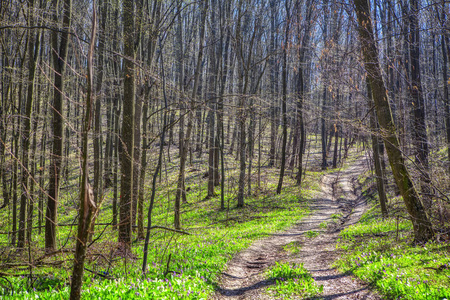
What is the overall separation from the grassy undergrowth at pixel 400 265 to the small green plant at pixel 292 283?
1.05 meters

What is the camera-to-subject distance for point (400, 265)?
6172mm

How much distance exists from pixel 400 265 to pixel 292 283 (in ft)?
7.21

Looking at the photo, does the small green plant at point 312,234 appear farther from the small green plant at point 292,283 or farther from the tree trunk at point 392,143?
the small green plant at point 292,283

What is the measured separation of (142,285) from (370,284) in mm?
4305

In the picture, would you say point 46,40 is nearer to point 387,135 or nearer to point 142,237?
point 142,237

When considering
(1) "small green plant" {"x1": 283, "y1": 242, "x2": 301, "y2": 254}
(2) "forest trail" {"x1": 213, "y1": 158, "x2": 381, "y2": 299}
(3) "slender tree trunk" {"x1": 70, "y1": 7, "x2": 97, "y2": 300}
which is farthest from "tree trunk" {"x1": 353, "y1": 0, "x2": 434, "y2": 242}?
(3) "slender tree trunk" {"x1": 70, "y1": 7, "x2": 97, "y2": 300}

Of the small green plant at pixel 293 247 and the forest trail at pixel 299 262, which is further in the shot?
the small green plant at pixel 293 247

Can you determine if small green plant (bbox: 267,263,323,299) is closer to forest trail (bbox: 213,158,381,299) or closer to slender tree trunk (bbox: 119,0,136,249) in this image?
forest trail (bbox: 213,158,381,299)

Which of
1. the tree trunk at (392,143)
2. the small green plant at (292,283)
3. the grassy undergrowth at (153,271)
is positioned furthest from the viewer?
the tree trunk at (392,143)

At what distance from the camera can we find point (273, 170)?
31.8 metres

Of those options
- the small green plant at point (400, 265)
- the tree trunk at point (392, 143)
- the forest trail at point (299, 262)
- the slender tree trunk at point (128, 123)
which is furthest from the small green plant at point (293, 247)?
the slender tree trunk at point (128, 123)

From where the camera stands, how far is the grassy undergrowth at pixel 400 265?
486 cm

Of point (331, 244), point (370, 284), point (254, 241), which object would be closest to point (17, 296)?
point (370, 284)

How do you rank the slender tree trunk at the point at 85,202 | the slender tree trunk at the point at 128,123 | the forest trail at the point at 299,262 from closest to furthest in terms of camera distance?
the slender tree trunk at the point at 85,202, the forest trail at the point at 299,262, the slender tree trunk at the point at 128,123
